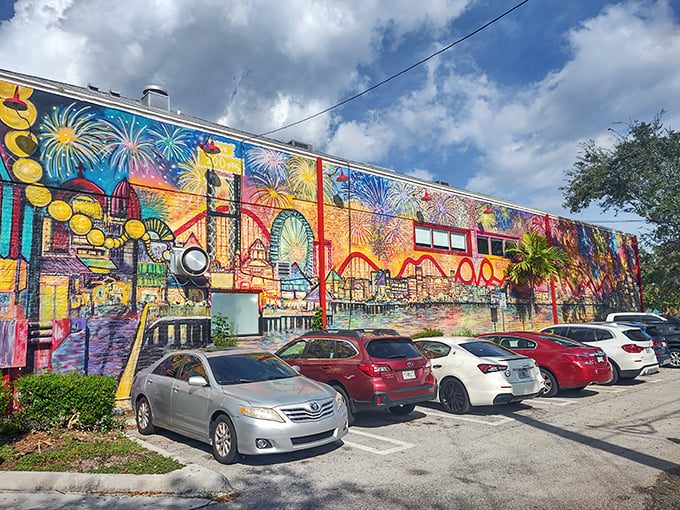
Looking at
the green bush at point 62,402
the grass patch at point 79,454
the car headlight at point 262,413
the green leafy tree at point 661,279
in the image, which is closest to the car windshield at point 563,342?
the car headlight at point 262,413

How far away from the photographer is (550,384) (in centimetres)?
1158

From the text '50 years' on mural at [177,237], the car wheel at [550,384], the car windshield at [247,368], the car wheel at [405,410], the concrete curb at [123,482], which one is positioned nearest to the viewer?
the concrete curb at [123,482]

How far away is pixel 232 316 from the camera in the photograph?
1391 cm

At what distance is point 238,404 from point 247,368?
1.18 meters

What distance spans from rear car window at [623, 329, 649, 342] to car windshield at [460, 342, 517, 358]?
→ 17.2 ft

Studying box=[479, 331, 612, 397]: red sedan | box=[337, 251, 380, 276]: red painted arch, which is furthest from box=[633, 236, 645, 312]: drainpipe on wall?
box=[479, 331, 612, 397]: red sedan

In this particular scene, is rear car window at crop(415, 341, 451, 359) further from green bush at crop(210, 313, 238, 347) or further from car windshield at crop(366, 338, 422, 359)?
green bush at crop(210, 313, 238, 347)

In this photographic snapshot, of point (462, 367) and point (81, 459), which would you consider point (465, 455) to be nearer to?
point (462, 367)

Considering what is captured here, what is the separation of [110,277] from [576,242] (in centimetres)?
2674

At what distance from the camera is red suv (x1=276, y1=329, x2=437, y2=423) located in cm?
844

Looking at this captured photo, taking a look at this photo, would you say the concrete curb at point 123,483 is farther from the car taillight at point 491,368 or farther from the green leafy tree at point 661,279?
the green leafy tree at point 661,279

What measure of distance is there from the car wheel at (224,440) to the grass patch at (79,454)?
0.62 meters

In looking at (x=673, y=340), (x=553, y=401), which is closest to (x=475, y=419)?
(x=553, y=401)

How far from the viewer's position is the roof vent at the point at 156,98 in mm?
15438
